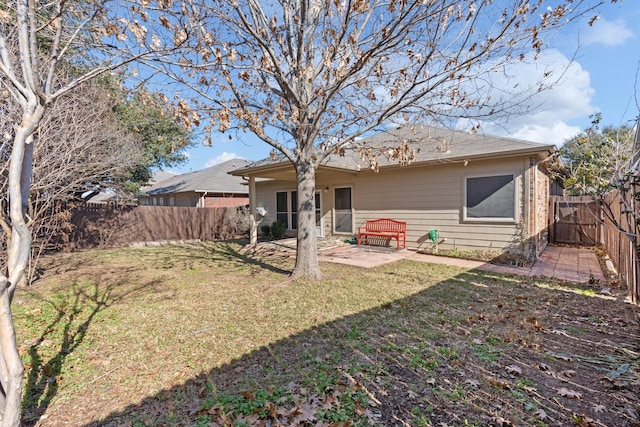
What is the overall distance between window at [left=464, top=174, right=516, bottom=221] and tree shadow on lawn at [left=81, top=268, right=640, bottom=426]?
163 inches

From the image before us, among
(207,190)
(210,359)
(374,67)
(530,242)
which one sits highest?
(374,67)

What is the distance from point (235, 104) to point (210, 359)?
4285mm


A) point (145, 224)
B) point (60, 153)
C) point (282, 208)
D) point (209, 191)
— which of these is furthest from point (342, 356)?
point (209, 191)

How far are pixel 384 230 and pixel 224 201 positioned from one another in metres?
13.9

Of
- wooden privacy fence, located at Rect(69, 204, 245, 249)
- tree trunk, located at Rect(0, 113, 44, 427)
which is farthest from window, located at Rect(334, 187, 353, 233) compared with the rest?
tree trunk, located at Rect(0, 113, 44, 427)

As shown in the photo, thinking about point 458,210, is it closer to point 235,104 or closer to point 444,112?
point 444,112

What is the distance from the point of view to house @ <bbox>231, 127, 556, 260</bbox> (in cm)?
791

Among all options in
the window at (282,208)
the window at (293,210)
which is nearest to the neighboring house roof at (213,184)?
the window at (282,208)

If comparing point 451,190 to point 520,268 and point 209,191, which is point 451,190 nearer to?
point 520,268

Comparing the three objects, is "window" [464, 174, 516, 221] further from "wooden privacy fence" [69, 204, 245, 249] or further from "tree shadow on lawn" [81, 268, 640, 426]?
"wooden privacy fence" [69, 204, 245, 249]

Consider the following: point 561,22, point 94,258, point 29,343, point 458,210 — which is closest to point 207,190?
point 94,258

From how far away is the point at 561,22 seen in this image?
14.3 feet

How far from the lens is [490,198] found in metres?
8.49

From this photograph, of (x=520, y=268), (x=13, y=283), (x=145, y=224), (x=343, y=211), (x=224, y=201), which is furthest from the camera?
Result: (x=224, y=201)
